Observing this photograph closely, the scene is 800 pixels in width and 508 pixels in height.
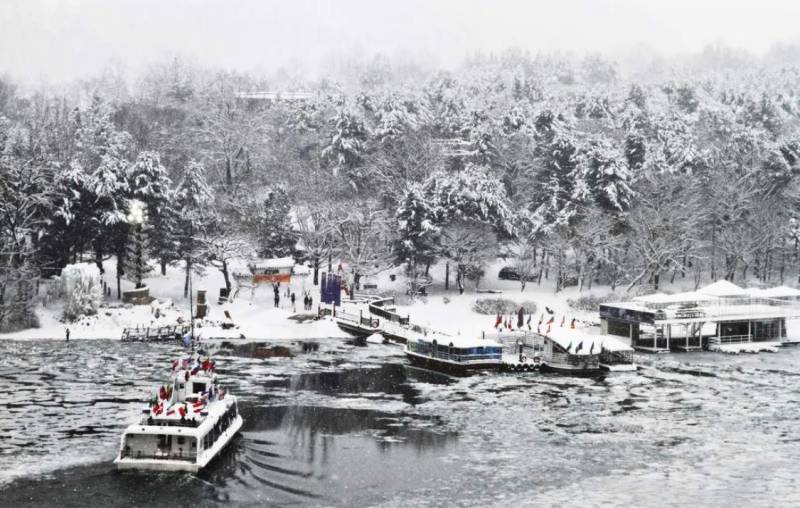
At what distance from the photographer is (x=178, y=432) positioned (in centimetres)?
3644

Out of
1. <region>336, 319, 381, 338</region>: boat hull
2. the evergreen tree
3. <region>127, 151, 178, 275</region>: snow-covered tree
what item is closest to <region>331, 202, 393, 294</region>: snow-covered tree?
the evergreen tree

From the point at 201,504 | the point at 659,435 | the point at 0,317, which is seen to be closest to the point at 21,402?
the point at 201,504

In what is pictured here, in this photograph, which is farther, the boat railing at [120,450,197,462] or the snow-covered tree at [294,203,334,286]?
the snow-covered tree at [294,203,334,286]

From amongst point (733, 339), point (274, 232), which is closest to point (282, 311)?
point (274, 232)

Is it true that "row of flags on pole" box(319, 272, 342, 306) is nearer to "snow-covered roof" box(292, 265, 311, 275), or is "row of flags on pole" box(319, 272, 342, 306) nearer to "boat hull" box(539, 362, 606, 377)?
"snow-covered roof" box(292, 265, 311, 275)

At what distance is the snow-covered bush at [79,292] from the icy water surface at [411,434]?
24.8ft

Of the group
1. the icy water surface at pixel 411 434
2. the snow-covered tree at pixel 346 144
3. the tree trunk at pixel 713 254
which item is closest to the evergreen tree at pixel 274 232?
the snow-covered tree at pixel 346 144

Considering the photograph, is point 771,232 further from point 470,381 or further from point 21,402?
point 21,402

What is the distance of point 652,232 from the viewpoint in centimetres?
8838

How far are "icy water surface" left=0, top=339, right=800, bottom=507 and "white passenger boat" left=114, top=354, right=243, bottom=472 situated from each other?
26.4 inches

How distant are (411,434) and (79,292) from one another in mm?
38657

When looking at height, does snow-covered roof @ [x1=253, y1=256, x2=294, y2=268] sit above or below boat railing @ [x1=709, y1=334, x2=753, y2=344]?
above

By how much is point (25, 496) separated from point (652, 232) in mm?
68923

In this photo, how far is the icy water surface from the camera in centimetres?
3466
